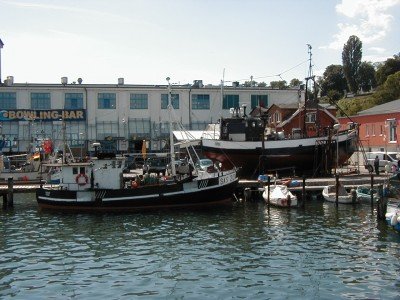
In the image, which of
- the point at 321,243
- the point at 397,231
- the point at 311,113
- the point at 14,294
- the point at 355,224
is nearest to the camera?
the point at 14,294

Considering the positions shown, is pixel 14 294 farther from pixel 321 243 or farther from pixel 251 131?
pixel 251 131

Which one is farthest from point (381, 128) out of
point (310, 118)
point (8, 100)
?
point (8, 100)

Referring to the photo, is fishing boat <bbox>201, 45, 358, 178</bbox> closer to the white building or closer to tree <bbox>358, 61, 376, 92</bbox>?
the white building

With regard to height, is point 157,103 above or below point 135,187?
above

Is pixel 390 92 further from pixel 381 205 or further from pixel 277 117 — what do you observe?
pixel 381 205

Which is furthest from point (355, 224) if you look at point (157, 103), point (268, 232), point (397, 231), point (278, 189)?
point (157, 103)

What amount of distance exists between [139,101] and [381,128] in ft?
97.8

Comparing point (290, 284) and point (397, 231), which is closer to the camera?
point (290, 284)

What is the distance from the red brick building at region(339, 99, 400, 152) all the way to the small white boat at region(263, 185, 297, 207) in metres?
23.7

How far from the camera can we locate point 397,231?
26078 mm

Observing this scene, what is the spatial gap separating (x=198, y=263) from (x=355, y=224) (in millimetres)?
11737

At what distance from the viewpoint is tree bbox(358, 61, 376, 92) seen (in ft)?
379

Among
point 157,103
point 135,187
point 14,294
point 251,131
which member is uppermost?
point 157,103

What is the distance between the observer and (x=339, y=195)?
3638 centimetres
